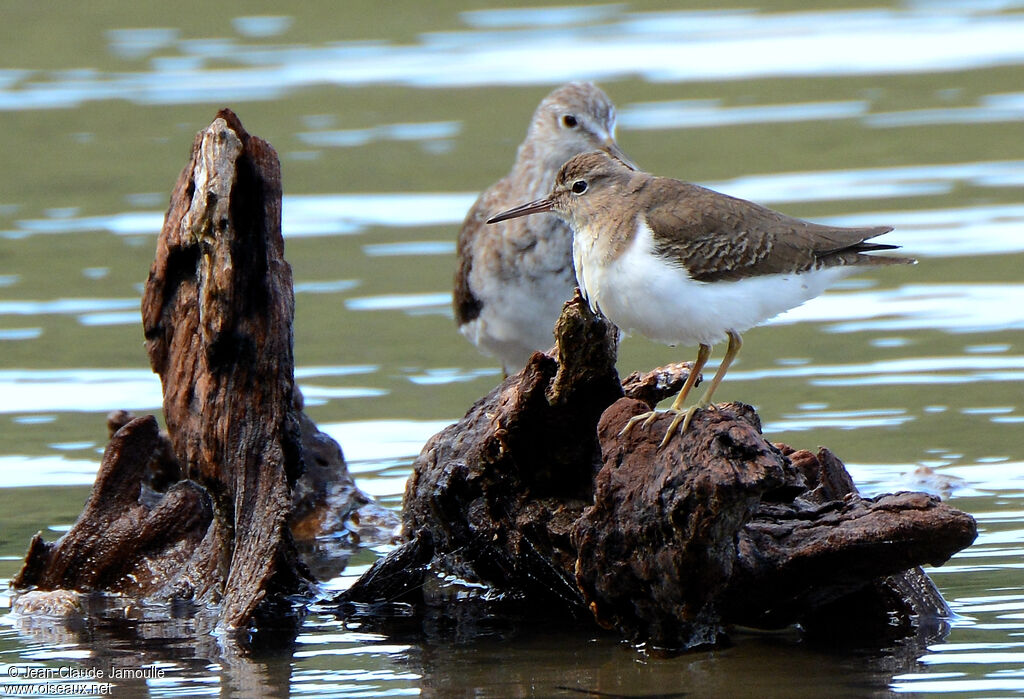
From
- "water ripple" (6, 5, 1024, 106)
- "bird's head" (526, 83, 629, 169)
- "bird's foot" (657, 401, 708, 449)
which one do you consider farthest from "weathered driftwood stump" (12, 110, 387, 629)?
"water ripple" (6, 5, 1024, 106)

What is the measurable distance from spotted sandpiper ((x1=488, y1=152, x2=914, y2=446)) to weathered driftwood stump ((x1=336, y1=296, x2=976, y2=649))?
21 cm

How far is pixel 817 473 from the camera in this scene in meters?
7.42

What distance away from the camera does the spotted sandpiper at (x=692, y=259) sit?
667 cm

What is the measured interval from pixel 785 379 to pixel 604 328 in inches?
183

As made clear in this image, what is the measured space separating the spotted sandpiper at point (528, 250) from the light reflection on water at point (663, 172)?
0.76 meters

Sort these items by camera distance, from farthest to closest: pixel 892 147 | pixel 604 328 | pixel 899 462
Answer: pixel 892 147 → pixel 899 462 → pixel 604 328

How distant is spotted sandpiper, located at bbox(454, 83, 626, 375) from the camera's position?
10.1m

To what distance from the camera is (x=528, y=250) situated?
1014 cm

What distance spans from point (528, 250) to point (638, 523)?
158 inches

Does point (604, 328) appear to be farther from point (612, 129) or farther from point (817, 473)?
point (612, 129)

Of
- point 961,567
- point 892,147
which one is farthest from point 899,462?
point 892,147

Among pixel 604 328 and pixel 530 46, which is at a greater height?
pixel 530 46

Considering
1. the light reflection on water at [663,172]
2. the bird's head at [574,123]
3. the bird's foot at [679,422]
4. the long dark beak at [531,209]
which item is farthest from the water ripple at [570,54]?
the bird's foot at [679,422]

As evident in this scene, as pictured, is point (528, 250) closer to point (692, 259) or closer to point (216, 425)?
point (216, 425)
